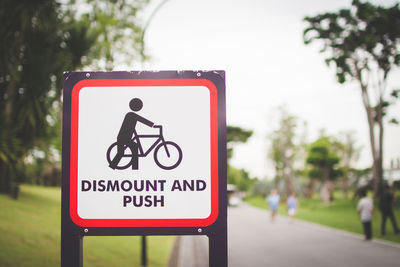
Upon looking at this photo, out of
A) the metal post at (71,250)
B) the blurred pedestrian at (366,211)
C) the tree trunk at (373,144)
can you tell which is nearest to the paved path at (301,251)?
the blurred pedestrian at (366,211)

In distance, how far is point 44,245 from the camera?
6.74 m

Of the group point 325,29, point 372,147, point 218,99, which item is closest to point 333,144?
point 372,147

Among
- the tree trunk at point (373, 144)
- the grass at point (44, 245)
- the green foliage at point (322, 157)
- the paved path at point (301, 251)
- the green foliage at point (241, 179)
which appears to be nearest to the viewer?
the grass at point (44, 245)

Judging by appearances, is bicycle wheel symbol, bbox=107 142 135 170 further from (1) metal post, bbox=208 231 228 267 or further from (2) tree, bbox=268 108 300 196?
(2) tree, bbox=268 108 300 196

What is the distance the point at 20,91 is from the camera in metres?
7.48

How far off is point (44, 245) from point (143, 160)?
635 centimetres

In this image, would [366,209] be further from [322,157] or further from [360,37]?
[322,157]

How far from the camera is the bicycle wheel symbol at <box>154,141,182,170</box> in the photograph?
5.00ft

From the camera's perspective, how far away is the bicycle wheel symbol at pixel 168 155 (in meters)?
Answer: 1.52

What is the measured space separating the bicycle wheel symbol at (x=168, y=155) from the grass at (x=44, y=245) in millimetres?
4869

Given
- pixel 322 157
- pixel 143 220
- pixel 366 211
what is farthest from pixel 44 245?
pixel 322 157

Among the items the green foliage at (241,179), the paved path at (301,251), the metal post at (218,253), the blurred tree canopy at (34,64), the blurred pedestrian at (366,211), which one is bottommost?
the green foliage at (241,179)

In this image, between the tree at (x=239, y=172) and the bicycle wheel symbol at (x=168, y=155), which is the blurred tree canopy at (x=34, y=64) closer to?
the bicycle wheel symbol at (x=168, y=155)

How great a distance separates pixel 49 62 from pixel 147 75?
6.79m
